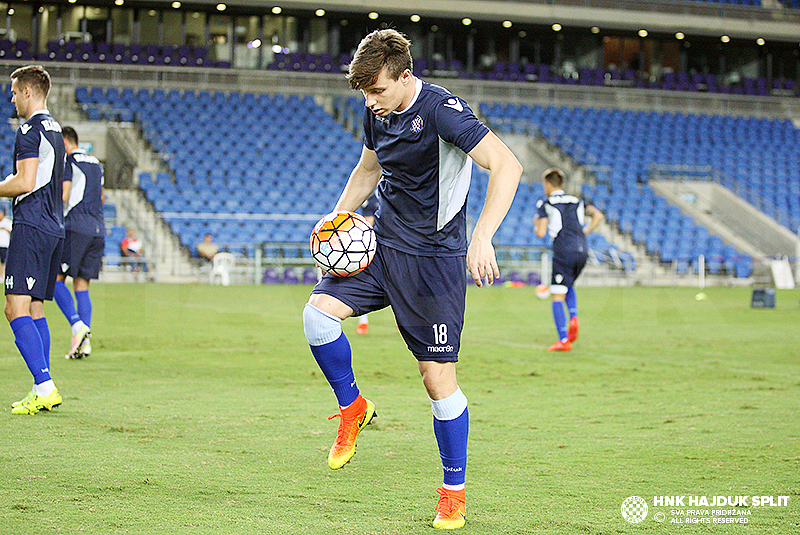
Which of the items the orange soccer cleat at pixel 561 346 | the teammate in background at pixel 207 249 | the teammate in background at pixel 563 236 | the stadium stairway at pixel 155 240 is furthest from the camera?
the stadium stairway at pixel 155 240

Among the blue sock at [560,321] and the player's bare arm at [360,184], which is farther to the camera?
the blue sock at [560,321]

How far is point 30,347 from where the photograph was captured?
18.5 feet

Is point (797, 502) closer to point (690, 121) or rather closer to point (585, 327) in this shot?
point (585, 327)

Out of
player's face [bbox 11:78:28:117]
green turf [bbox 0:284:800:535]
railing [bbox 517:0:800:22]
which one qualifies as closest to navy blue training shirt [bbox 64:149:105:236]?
green turf [bbox 0:284:800:535]

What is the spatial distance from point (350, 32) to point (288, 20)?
2.61 meters

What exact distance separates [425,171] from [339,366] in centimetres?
94

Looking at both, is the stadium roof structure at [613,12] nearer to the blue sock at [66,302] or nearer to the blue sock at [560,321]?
the blue sock at [560,321]

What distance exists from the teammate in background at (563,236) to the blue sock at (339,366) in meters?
6.34

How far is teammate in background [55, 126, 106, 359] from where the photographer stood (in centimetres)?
844

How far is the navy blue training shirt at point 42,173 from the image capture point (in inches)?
217

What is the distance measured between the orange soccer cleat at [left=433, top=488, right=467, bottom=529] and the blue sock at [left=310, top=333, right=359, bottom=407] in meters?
0.65

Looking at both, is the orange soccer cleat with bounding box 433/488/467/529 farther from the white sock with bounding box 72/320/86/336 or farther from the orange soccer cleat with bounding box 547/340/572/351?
the orange soccer cleat with bounding box 547/340/572/351

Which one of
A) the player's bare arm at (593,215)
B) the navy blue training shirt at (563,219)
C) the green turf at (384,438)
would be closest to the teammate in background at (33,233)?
the green turf at (384,438)

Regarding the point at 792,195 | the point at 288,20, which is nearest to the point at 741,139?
the point at 792,195
